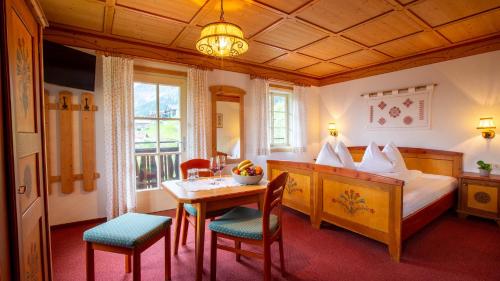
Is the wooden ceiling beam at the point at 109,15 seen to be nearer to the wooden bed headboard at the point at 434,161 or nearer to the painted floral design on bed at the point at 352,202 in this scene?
the painted floral design on bed at the point at 352,202

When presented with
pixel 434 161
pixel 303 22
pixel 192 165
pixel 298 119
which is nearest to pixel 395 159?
pixel 434 161

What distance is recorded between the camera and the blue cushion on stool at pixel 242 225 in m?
1.77

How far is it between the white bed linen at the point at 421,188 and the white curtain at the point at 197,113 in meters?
2.66

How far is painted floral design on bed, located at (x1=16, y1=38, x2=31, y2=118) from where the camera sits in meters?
1.14

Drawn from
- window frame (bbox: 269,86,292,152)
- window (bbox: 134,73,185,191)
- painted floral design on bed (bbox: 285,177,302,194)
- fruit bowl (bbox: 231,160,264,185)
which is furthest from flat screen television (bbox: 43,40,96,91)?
window frame (bbox: 269,86,292,152)

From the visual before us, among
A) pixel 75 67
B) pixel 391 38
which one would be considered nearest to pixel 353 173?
pixel 391 38

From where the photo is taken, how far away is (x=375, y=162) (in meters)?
3.25

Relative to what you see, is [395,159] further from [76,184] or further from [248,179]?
[76,184]

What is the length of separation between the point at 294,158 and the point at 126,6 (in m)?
3.83

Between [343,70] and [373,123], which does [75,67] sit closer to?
[343,70]

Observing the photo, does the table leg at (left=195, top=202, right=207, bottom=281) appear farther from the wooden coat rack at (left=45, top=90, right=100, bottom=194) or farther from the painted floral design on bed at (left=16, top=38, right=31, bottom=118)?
the wooden coat rack at (left=45, top=90, right=100, bottom=194)

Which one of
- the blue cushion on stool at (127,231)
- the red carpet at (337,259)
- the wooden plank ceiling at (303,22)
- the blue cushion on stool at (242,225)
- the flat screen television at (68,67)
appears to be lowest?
the red carpet at (337,259)

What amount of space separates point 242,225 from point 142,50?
9.17ft

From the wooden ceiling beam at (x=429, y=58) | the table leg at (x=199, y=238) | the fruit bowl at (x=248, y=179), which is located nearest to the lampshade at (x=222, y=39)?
the fruit bowl at (x=248, y=179)
